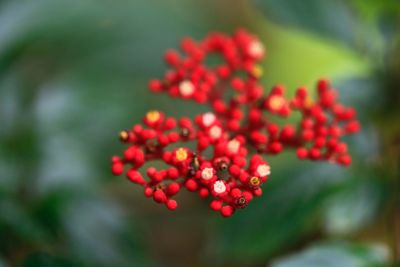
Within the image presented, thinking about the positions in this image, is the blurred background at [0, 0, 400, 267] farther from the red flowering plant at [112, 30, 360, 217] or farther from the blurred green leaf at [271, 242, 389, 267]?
the red flowering plant at [112, 30, 360, 217]

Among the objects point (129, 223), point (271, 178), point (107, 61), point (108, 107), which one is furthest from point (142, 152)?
point (107, 61)

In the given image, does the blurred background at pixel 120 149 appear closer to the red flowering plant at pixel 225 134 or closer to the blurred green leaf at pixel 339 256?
the blurred green leaf at pixel 339 256

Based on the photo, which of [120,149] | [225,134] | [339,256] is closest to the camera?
[225,134]

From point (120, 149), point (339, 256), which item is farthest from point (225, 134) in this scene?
point (120, 149)

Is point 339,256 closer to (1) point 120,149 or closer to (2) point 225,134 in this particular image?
(2) point 225,134

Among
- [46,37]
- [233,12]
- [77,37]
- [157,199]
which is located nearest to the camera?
[157,199]

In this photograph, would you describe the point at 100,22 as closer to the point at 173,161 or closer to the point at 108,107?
the point at 108,107
